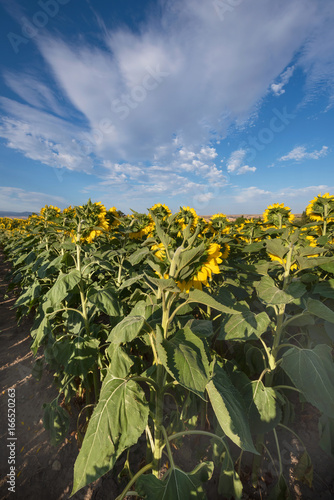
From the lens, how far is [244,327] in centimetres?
188

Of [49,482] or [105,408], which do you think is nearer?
[105,408]

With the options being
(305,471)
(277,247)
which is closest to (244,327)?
(277,247)

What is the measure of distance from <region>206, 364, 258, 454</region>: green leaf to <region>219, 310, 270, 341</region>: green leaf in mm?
333

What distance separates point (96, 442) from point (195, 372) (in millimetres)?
682

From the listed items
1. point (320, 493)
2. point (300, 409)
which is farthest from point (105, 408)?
point (300, 409)

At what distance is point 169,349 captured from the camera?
1.32 meters

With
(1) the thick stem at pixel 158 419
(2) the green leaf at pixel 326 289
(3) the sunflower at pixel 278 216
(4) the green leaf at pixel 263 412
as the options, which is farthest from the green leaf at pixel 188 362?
(3) the sunflower at pixel 278 216

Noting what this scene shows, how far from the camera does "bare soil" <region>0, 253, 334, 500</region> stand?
2.31 m

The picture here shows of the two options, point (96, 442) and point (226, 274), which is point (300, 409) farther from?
point (96, 442)

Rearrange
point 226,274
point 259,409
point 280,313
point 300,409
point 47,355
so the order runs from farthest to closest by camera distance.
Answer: point 226,274 → point 300,409 → point 47,355 → point 280,313 → point 259,409

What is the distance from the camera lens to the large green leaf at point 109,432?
4.02 ft

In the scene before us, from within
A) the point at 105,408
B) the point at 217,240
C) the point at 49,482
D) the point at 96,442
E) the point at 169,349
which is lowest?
the point at 49,482

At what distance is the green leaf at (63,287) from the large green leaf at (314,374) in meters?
2.03

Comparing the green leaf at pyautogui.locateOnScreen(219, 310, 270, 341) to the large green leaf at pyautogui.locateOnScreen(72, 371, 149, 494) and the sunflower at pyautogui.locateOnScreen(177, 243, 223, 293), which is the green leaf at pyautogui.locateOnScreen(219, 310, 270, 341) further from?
the large green leaf at pyautogui.locateOnScreen(72, 371, 149, 494)
